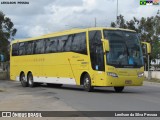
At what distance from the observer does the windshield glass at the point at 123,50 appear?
2380cm

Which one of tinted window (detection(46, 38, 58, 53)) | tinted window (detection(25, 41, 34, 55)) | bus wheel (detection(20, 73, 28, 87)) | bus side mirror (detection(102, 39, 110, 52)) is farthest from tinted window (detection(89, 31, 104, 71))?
bus wheel (detection(20, 73, 28, 87))

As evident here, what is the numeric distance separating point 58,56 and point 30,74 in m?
5.36

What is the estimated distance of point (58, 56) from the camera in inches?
1135

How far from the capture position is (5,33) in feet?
205

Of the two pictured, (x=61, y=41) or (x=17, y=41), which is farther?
(x=17, y=41)

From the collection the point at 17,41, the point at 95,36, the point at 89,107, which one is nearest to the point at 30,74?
the point at 17,41

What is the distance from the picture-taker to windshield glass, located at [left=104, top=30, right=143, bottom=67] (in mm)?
23797

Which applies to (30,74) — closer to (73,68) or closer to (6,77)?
(73,68)

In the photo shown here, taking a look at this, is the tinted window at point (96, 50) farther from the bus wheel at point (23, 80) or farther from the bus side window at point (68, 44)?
the bus wheel at point (23, 80)

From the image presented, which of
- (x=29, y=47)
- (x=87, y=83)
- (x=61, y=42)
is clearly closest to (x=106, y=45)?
(x=87, y=83)

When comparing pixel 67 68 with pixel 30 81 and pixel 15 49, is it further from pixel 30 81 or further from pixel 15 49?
pixel 15 49

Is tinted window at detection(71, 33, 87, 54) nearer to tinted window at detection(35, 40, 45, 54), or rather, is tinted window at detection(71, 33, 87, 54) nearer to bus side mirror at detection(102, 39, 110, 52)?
bus side mirror at detection(102, 39, 110, 52)

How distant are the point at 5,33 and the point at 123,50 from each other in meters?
40.5

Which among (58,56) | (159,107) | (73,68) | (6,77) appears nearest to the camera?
(159,107)
